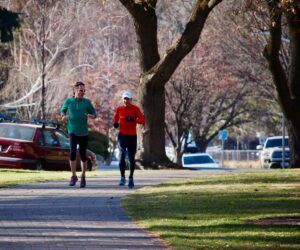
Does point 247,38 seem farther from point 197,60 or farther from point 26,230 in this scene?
point 26,230

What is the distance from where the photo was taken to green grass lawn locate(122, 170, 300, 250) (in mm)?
11344

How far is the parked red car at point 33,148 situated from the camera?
2994 cm

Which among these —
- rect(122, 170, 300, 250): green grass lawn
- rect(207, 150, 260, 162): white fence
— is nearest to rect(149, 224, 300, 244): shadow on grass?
rect(122, 170, 300, 250): green grass lawn

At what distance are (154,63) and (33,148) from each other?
4.52m

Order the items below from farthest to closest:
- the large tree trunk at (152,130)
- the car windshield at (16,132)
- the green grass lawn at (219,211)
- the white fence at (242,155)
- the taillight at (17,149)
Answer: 1. the white fence at (242,155)
2. the car windshield at (16,132)
3. the large tree trunk at (152,130)
4. the taillight at (17,149)
5. the green grass lawn at (219,211)

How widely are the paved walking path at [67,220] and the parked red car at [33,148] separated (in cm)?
1076

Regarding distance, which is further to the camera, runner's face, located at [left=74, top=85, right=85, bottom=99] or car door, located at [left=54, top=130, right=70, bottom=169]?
car door, located at [left=54, top=130, right=70, bottom=169]

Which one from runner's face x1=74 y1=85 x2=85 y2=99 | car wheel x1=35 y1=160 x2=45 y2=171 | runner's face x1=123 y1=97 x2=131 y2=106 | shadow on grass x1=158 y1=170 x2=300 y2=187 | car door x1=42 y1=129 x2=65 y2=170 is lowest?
shadow on grass x1=158 y1=170 x2=300 y2=187

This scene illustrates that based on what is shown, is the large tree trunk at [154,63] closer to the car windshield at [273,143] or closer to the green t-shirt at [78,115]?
the green t-shirt at [78,115]

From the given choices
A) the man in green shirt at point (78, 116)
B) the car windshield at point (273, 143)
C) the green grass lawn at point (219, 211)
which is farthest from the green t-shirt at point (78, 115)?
the car windshield at point (273, 143)

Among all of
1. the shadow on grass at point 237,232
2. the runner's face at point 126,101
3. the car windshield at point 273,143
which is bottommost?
the shadow on grass at point 237,232

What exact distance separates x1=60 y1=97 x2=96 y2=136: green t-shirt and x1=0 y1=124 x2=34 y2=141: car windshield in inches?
459

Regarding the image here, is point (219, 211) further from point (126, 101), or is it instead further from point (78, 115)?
point (126, 101)

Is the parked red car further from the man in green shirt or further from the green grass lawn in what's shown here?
the man in green shirt
